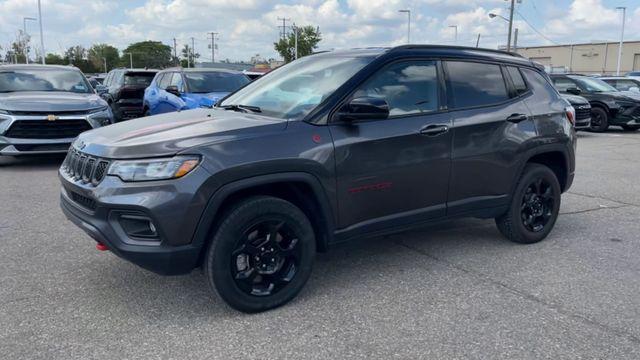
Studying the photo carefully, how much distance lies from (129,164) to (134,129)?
619 millimetres

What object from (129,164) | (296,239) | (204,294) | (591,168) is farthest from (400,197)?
(591,168)

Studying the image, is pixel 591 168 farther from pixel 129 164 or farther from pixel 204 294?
pixel 129 164

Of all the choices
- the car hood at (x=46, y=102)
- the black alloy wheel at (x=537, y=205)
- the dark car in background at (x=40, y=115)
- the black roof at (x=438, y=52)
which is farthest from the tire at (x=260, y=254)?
the car hood at (x=46, y=102)

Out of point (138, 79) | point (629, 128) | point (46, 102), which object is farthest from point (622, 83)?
point (46, 102)

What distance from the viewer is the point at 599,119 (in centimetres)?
1606

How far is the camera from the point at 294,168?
11.8ft

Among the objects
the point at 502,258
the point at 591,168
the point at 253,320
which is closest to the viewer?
the point at 253,320

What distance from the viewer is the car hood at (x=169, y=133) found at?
11.0 ft

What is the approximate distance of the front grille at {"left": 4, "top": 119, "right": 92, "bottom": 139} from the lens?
8.34 metres

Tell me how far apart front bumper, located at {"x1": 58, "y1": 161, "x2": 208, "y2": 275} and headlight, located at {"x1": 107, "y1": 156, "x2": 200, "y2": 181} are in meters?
0.04

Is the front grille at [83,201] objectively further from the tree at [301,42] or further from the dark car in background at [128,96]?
the tree at [301,42]

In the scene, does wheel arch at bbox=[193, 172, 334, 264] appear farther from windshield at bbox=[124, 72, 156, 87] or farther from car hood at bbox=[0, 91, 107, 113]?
windshield at bbox=[124, 72, 156, 87]

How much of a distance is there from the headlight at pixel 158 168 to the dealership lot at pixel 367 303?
94 centimetres

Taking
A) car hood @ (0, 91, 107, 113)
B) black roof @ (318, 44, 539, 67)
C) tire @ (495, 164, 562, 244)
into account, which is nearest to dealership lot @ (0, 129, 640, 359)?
tire @ (495, 164, 562, 244)
